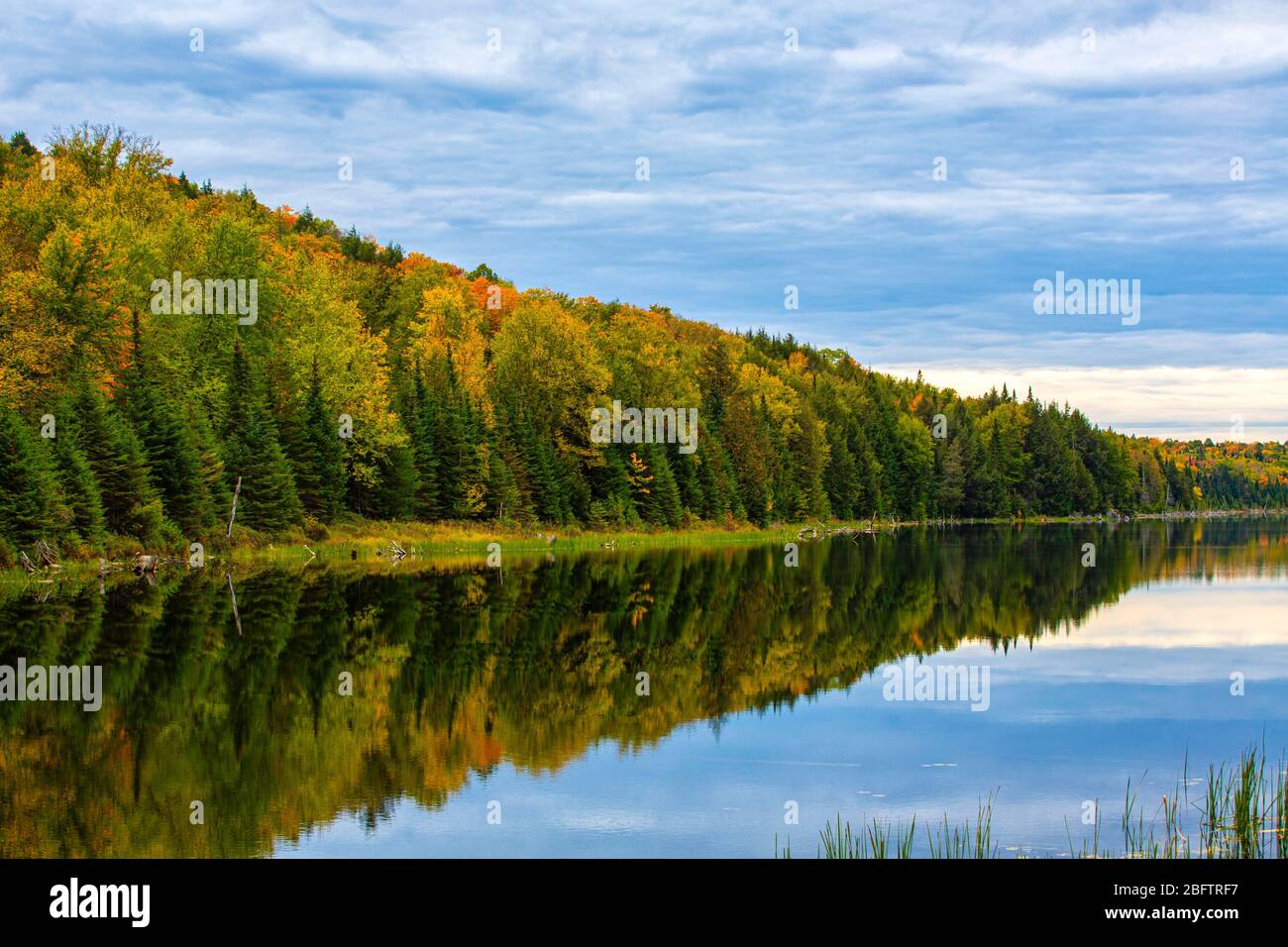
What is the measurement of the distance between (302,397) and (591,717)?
158 feet

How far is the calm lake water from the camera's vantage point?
14.2 meters

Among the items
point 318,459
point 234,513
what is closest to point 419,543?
point 318,459

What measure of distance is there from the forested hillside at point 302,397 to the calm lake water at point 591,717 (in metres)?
10.3

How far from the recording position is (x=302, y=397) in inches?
2537

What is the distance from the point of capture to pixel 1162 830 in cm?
1395

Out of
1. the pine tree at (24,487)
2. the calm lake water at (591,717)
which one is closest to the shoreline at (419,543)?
the pine tree at (24,487)

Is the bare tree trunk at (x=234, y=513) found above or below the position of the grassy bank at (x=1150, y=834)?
above

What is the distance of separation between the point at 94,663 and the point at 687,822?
16.0 meters

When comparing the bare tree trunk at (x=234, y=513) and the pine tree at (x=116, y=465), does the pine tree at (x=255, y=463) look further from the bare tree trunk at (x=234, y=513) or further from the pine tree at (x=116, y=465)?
the pine tree at (x=116, y=465)

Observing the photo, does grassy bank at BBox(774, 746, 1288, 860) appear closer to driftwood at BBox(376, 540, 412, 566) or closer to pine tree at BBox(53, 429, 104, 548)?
pine tree at BBox(53, 429, 104, 548)

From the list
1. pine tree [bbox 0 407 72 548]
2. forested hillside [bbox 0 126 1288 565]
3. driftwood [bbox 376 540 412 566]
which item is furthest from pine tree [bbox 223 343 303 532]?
pine tree [bbox 0 407 72 548]

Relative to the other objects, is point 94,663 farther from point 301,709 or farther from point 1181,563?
point 1181,563

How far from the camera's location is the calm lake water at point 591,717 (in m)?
14.2
